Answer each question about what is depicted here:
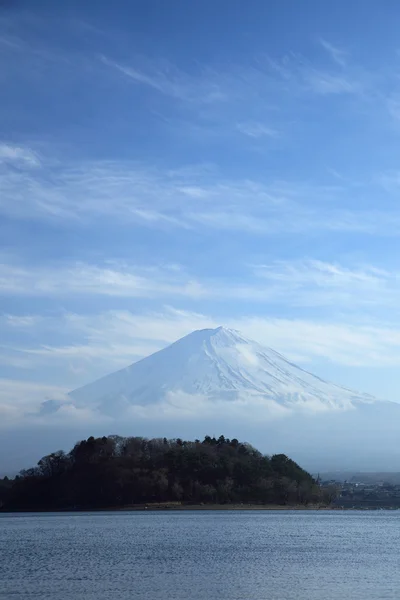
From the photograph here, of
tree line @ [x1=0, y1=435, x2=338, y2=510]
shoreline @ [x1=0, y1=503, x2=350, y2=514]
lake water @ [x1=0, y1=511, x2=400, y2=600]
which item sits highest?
tree line @ [x1=0, y1=435, x2=338, y2=510]

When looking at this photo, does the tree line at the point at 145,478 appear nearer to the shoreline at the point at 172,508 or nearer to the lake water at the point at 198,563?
the shoreline at the point at 172,508

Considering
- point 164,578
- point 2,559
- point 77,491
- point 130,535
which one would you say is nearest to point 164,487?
point 77,491

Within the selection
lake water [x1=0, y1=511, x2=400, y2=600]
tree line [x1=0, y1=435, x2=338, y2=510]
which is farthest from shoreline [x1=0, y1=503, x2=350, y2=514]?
lake water [x1=0, y1=511, x2=400, y2=600]

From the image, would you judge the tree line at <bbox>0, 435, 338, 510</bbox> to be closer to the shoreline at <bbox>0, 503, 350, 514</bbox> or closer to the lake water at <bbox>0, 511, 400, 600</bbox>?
the shoreline at <bbox>0, 503, 350, 514</bbox>

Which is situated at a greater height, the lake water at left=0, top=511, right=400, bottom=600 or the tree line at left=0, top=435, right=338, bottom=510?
the tree line at left=0, top=435, right=338, bottom=510

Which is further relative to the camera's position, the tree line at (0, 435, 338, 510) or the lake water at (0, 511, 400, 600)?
the tree line at (0, 435, 338, 510)

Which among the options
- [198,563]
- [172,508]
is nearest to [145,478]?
[172,508]
